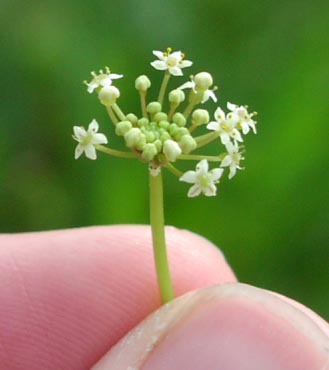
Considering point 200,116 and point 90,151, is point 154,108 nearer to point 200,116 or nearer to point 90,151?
point 200,116

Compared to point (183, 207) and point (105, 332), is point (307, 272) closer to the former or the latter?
point (183, 207)

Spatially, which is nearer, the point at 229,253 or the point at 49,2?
the point at 229,253

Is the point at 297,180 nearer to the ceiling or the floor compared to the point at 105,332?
nearer to the ceiling

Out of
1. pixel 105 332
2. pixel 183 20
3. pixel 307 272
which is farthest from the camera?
pixel 183 20

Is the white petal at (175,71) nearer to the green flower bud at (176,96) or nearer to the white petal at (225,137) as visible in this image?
the green flower bud at (176,96)

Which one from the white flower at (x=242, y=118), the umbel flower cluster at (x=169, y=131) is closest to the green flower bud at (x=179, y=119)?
the umbel flower cluster at (x=169, y=131)

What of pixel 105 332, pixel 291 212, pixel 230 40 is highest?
pixel 230 40

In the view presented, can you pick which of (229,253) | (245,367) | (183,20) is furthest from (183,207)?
(245,367)
